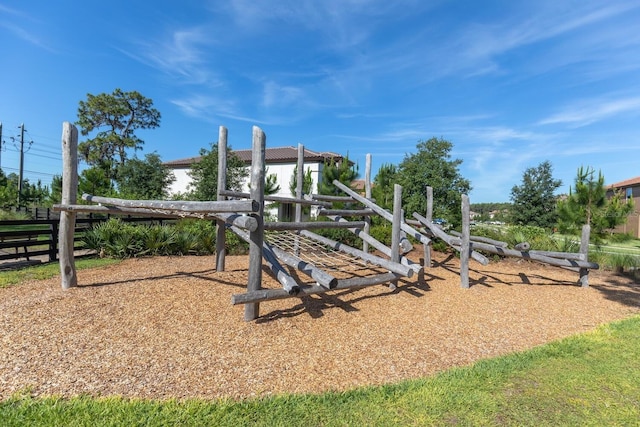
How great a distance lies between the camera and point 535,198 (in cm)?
2342

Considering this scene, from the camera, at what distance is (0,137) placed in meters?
26.6

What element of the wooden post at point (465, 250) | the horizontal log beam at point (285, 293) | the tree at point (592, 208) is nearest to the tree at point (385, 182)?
the tree at point (592, 208)

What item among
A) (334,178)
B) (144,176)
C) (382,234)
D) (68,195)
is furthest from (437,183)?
(144,176)

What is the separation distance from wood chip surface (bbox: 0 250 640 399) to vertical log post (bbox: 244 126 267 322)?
0.45 meters

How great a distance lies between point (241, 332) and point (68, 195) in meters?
3.72

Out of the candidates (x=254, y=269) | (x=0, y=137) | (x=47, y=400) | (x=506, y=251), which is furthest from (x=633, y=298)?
(x=0, y=137)

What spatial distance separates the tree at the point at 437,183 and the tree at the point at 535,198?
1494 cm

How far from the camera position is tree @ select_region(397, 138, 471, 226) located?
11.3m

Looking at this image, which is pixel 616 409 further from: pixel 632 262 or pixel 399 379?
pixel 632 262

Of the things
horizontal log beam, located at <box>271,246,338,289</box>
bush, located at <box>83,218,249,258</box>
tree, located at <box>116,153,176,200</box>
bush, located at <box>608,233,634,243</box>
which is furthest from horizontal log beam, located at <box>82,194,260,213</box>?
tree, located at <box>116,153,176,200</box>

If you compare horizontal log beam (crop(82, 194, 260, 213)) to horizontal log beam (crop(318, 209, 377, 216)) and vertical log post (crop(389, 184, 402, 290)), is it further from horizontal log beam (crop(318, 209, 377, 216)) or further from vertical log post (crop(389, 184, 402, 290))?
horizontal log beam (crop(318, 209, 377, 216))

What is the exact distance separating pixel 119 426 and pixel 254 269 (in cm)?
202

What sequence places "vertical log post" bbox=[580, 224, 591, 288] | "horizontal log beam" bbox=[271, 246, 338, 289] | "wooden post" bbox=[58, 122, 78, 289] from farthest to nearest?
"vertical log post" bbox=[580, 224, 591, 288] < "wooden post" bbox=[58, 122, 78, 289] < "horizontal log beam" bbox=[271, 246, 338, 289]

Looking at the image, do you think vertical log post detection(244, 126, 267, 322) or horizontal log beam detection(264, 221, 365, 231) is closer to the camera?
vertical log post detection(244, 126, 267, 322)
